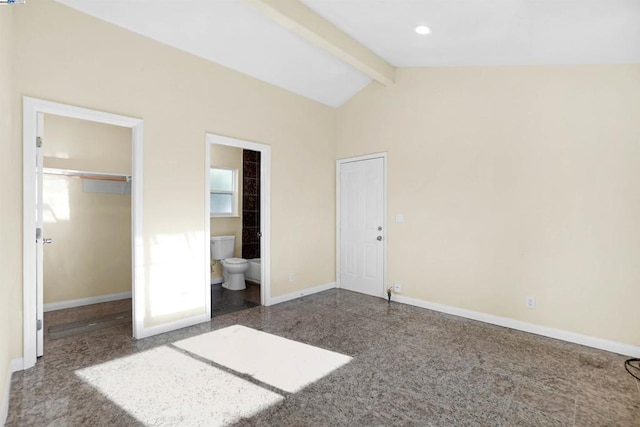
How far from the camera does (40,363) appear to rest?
2580 mm

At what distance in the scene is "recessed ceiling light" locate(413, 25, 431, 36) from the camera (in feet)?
9.76

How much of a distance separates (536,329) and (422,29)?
3282 mm

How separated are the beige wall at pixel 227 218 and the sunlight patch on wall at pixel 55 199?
1954mm

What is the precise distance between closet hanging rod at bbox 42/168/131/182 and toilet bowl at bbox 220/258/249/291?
1883mm

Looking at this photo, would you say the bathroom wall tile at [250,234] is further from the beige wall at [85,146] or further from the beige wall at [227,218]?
the beige wall at [85,146]

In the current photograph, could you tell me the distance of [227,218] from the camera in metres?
5.54

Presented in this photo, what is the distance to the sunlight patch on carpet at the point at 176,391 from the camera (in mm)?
1981

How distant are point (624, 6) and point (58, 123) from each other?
571 centimetres

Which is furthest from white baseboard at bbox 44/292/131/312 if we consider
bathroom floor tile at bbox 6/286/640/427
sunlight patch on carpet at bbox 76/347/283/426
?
sunlight patch on carpet at bbox 76/347/283/426

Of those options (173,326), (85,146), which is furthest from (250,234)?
(85,146)

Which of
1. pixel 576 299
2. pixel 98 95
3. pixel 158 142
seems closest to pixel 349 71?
pixel 158 142

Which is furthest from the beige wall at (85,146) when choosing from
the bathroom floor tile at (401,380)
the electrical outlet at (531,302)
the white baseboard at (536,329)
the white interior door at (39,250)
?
the electrical outlet at (531,302)

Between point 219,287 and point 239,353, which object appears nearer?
point 239,353

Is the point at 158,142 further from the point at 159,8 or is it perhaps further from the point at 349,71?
the point at 349,71
